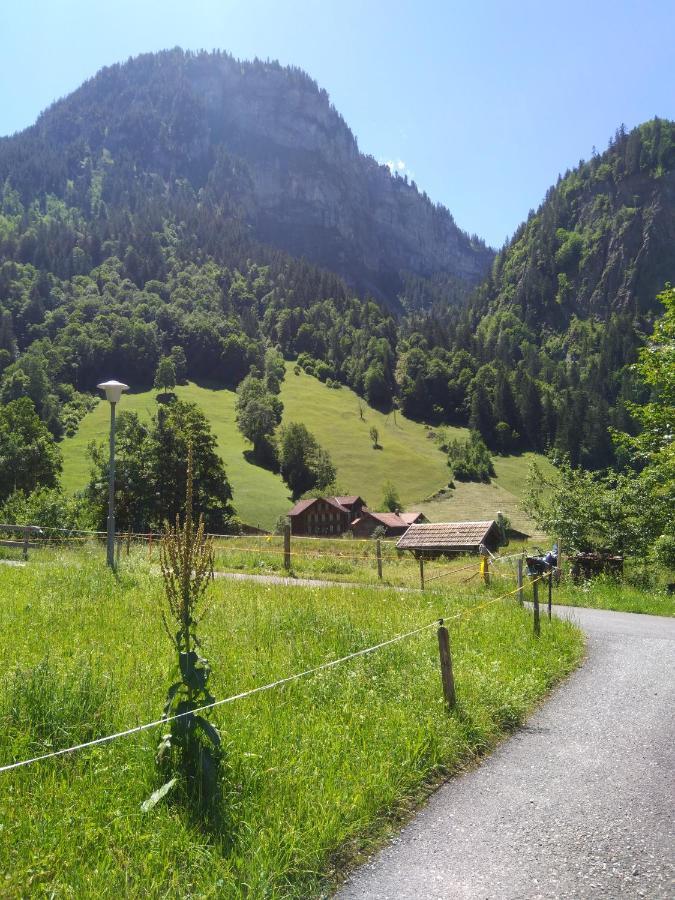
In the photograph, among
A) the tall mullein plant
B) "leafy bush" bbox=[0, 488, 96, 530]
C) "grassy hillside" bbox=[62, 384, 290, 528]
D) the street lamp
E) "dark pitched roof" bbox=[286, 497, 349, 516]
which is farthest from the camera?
"grassy hillside" bbox=[62, 384, 290, 528]

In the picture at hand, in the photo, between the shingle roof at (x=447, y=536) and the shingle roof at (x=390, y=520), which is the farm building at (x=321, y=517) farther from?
the shingle roof at (x=447, y=536)

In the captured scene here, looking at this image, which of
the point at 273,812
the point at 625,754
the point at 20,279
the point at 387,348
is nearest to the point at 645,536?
the point at 625,754

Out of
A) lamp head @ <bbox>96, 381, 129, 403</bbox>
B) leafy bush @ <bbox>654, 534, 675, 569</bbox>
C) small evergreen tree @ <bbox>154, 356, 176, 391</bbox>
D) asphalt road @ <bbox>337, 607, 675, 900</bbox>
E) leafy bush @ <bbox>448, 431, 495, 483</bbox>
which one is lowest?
asphalt road @ <bbox>337, 607, 675, 900</bbox>

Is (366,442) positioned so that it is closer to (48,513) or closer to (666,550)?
(48,513)

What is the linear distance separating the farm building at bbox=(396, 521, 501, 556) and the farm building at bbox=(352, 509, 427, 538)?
196ft

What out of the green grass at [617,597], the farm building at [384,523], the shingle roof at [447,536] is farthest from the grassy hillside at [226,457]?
the green grass at [617,597]

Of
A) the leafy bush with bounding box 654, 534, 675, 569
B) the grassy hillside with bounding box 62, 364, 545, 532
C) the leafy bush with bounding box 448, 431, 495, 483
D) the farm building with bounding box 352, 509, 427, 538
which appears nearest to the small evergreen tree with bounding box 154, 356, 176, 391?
the grassy hillside with bounding box 62, 364, 545, 532

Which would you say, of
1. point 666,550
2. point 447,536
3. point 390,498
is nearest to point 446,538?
point 447,536

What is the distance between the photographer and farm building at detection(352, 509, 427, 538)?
95500 mm

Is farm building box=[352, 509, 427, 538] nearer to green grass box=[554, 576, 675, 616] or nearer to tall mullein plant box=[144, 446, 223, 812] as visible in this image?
green grass box=[554, 576, 675, 616]

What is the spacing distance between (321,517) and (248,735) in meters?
93.5

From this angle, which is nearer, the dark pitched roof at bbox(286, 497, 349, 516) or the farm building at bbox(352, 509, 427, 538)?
the farm building at bbox(352, 509, 427, 538)

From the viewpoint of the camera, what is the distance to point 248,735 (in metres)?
5.73

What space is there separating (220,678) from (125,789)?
8.80 feet
